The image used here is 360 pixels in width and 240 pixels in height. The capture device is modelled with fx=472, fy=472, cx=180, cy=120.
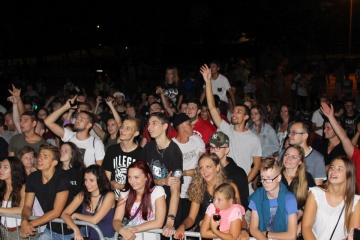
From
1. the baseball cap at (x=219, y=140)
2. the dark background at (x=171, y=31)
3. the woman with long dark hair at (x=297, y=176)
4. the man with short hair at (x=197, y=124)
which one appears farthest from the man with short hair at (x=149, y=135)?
the dark background at (x=171, y=31)

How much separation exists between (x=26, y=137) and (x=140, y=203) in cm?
322

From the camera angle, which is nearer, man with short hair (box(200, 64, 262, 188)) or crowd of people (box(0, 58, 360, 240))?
crowd of people (box(0, 58, 360, 240))

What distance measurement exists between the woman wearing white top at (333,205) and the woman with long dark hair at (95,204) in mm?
2221

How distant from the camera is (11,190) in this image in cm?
619

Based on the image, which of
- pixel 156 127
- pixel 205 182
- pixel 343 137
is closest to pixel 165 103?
pixel 156 127

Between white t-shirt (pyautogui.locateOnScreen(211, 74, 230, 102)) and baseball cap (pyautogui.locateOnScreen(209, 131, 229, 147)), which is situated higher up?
white t-shirt (pyautogui.locateOnScreen(211, 74, 230, 102))

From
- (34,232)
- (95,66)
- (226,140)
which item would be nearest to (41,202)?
(34,232)

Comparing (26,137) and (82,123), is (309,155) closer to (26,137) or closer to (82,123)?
(82,123)

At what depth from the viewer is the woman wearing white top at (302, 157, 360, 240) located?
477 cm

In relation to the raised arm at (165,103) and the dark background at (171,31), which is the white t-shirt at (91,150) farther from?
the dark background at (171,31)

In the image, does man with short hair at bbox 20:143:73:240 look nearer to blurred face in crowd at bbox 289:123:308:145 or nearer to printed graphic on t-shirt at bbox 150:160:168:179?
printed graphic on t-shirt at bbox 150:160:168:179

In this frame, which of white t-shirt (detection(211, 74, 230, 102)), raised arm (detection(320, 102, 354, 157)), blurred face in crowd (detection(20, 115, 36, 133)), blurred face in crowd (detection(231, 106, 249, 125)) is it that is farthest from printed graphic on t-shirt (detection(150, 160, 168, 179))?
white t-shirt (detection(211, 74, 230, 102))

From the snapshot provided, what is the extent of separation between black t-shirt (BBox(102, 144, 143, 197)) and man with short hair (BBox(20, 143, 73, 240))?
0.71 meters

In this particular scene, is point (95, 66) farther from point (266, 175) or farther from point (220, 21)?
point (266, 175)
